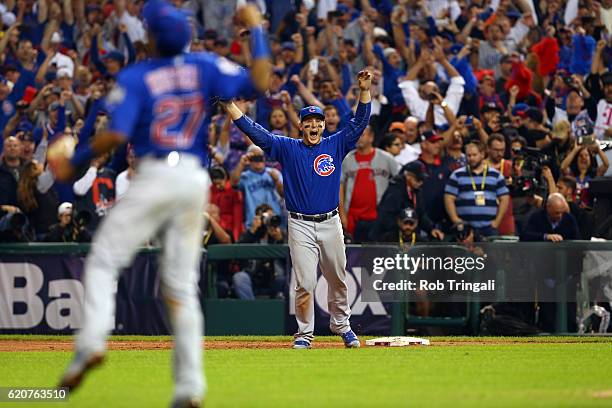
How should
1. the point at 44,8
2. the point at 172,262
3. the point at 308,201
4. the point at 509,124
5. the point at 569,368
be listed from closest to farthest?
the point at 172,262 < the point at 569,368 < the point at 308,201 < the point at 509,124 < the point at 44,8

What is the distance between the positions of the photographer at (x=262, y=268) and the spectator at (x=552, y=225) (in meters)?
3.29

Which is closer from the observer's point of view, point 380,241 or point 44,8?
point 380,241

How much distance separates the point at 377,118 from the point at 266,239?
13.7 ft

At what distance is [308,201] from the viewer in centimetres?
1370

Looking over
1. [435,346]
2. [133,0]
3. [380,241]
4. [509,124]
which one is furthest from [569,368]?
[133,0]

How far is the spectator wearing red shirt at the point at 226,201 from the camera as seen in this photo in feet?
59.6

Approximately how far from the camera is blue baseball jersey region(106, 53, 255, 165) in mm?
8164

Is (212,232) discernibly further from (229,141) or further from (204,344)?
(204,344)

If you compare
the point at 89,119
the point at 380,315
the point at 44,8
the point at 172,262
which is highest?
the point at 44,8

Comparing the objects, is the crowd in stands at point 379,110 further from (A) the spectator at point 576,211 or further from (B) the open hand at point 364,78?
(B) the open hand at point 364,78

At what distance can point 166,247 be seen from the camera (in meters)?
8.30

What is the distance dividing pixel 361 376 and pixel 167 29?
3.65 metres

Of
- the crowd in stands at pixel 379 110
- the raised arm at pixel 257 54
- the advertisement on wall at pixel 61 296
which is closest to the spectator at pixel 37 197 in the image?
the crowd in stands at pixel 379 110

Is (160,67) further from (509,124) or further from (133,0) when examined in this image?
(133,0)
